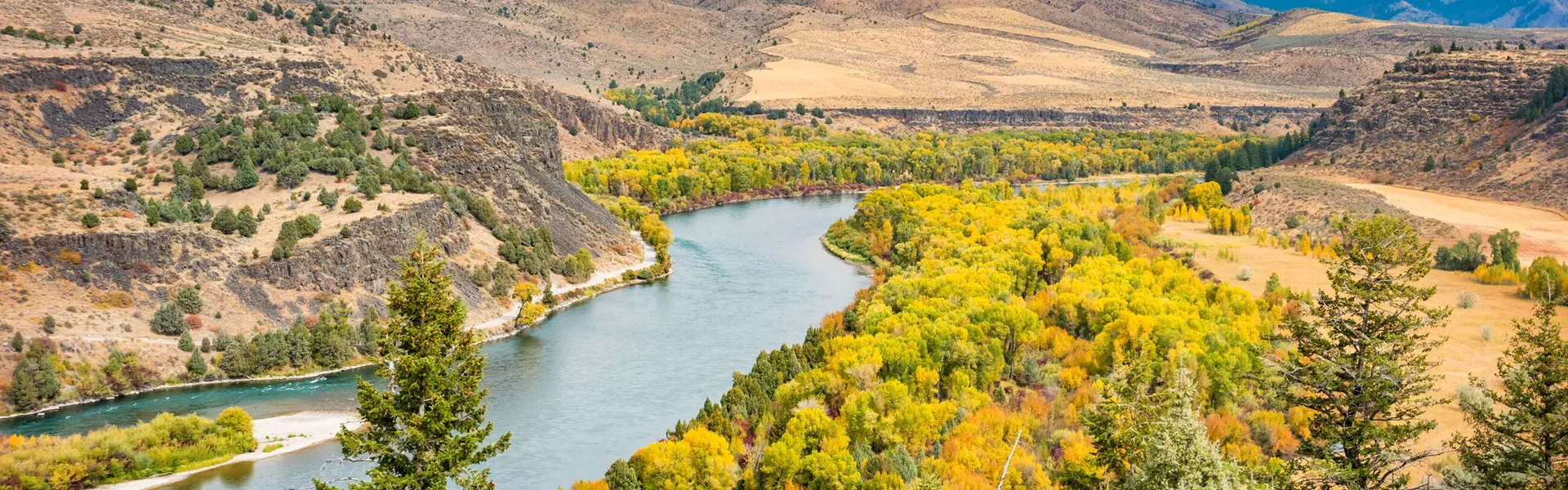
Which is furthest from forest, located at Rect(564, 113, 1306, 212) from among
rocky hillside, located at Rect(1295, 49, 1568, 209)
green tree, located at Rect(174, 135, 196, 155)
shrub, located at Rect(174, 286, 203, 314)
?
shrub, located at Rect(174, 286, 203, 314)

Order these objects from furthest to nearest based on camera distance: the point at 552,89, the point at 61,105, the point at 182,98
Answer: the point at 552,89, the point at 182,98, the point at 61,105

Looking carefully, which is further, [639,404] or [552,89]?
[552,89]

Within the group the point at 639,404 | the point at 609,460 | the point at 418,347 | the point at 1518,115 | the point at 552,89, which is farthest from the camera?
the point at 552,89

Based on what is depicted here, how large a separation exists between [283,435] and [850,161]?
115 metres

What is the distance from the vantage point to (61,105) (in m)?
92.6

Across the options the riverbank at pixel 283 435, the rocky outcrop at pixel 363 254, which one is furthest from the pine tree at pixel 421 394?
the rocky outcrop at pixel 363 254

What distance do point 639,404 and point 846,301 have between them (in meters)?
29.4

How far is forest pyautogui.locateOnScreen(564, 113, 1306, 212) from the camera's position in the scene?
138 meters

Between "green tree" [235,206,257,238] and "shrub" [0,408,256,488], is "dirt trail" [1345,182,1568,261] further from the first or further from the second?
"green tree" [235,206,257,238]

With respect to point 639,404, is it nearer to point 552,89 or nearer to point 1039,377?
point 1039,377

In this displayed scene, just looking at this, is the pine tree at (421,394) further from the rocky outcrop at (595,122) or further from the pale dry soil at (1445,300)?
the rocky outcrop at (595,122)

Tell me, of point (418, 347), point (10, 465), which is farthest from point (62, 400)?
point (418, 347)

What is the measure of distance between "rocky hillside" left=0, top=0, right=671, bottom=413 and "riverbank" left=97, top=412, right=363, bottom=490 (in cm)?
961

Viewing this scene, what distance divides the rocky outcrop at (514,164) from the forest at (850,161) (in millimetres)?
17921
